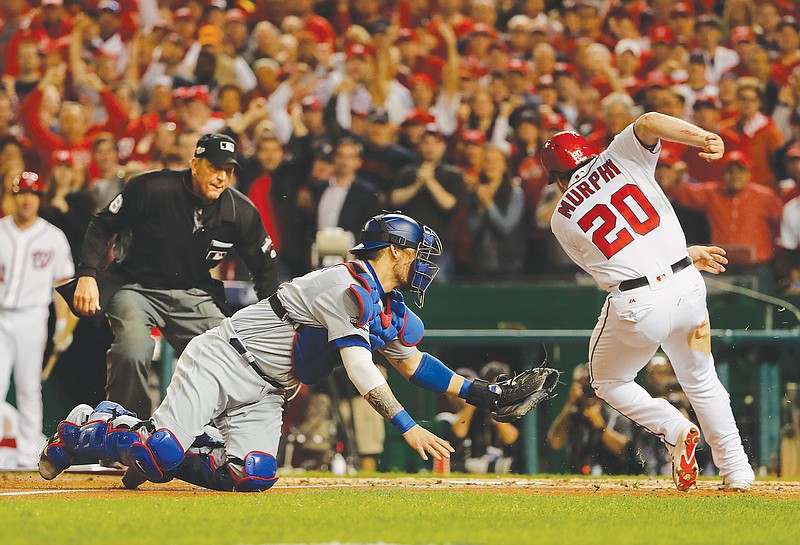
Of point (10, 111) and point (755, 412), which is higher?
point (10, 111)

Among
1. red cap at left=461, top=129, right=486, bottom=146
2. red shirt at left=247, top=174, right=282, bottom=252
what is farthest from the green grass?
red cap at left=461, top=129, right=486, bottom=146

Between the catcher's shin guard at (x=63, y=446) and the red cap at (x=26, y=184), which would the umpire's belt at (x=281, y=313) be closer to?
the catcher's shin guard at (x=63, y=446)

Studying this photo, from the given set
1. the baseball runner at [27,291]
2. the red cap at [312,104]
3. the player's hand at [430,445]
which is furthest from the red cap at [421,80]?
the player's hand at [430,445]

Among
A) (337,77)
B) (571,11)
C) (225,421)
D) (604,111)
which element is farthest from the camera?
(571,11)

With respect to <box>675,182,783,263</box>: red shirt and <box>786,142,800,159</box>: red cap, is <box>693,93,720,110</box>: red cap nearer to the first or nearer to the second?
<box>786,142,800,159</box>: red cap

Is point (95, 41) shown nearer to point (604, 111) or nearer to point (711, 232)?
point (604, 111)

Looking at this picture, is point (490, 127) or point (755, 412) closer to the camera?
point (755, 412)

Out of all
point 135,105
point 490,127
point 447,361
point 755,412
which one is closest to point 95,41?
point 135,105
